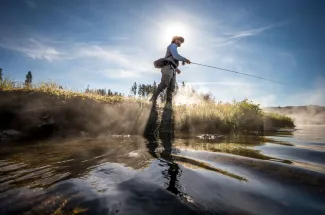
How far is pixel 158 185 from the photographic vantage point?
256 centimetres

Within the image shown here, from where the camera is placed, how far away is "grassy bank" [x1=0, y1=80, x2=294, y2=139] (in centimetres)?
748

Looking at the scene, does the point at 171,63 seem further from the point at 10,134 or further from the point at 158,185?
the point at 158,185

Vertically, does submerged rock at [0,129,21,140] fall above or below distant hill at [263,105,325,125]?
below

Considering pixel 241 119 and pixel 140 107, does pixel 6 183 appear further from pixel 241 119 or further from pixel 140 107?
pixel 241 119

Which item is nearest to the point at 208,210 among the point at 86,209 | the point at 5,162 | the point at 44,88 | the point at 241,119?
the point at 86,209

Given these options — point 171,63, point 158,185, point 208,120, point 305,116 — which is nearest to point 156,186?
point 158,185

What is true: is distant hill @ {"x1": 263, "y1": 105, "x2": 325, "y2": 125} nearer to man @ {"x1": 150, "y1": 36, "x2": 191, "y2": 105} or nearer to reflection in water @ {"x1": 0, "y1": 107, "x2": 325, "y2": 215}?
man @ {"x1": 150, "y1": 36, "x2": 191, "y2": 105}

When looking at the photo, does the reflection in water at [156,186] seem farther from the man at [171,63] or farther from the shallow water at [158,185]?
the man at [171,63]

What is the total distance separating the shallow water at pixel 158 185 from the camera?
6.49 feet

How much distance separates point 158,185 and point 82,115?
6808 mm

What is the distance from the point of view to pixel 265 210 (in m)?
1.97

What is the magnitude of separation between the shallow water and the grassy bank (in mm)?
4008

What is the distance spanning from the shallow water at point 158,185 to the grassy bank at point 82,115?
4008 millimetres

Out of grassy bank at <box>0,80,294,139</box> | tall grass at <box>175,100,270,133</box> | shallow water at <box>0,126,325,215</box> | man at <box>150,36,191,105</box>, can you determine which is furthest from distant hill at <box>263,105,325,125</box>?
shallow water at <box>0,126,325,215</box>
